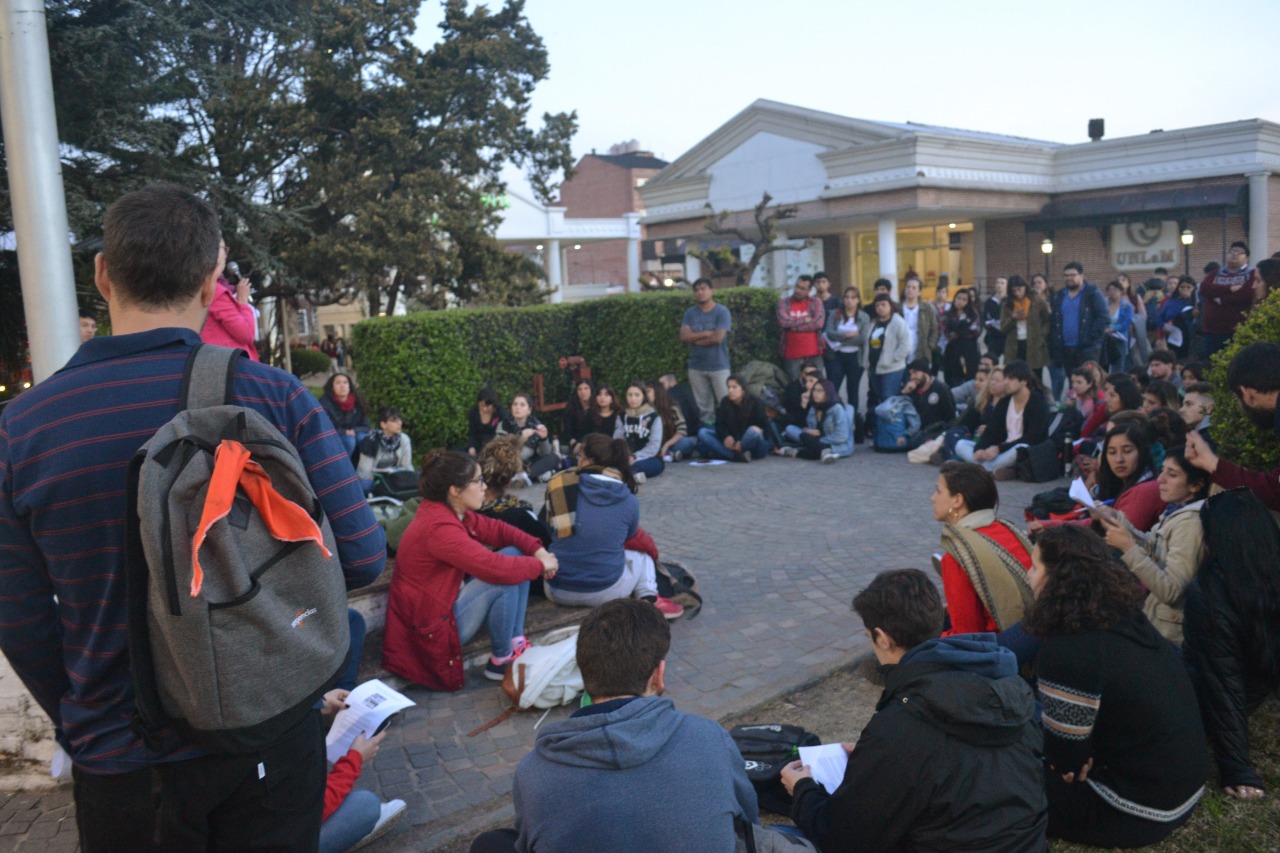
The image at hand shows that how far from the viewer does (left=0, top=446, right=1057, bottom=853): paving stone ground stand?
4133mm

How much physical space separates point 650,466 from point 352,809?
7.36 meters

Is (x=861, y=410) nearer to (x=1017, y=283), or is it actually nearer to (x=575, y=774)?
(x=1017, y=283)

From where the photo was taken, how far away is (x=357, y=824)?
145 inches

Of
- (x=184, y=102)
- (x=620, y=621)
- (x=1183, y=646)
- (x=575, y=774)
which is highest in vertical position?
(x=184, y=102)

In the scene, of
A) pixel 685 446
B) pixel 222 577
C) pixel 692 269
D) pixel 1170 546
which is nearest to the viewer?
pixel 222 577

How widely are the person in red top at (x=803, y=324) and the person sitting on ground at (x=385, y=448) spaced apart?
5486 mm

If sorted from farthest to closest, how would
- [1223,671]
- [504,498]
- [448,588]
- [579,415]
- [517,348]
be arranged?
[517,348], [579,415], [504,498], [448,588], [1223,671]

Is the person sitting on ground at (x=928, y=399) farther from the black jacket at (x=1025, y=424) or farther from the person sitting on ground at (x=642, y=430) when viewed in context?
the person sitting on ground at (x=642, y=430)

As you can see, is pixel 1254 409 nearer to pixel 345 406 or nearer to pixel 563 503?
pixel 563 503

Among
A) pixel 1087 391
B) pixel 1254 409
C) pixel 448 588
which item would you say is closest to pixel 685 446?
pixel 1087 391

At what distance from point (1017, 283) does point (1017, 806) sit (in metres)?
11.3

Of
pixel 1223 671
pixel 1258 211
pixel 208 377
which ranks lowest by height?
pixel 1223 671

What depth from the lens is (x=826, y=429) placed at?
38.1ft

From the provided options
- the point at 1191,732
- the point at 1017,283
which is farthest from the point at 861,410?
the point at 1191,732
